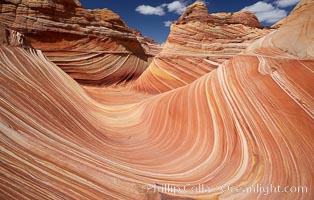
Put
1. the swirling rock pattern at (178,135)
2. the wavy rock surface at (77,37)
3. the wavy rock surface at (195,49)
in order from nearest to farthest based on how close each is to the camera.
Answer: the swirling rock pattern at (178,135), the wavy rock surface at (195,49), the wavy rock surface at (77,37)

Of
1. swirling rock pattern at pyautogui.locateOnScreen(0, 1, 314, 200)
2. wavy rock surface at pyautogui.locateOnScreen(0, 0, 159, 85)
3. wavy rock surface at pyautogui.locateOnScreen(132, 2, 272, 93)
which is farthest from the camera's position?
wavy rock surface at pyautogui.locateOnScreen(0, 0, 159, 85)

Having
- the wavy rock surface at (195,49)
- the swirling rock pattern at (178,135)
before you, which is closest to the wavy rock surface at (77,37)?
the wavy rock surface at (195,49)

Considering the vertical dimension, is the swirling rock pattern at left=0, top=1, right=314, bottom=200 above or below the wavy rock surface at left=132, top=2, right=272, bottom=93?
below

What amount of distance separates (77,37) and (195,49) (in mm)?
5659

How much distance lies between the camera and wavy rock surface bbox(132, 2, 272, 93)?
20.4 ft

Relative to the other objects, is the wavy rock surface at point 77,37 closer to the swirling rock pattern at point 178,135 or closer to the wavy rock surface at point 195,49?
the wavy rock surface at point 195,49

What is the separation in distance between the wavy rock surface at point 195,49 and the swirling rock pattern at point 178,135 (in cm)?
286

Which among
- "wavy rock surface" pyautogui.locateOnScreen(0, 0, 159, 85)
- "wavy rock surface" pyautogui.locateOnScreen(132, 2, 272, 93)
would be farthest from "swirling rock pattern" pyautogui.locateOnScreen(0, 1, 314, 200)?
"wavy rock surface" pyautogui.locateOnScreen(0, 0, 159, 85)

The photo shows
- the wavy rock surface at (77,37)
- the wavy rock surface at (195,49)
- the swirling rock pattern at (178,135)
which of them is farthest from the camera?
the wavy rock surface at (77,37)

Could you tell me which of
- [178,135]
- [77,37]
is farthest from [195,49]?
[77,37]

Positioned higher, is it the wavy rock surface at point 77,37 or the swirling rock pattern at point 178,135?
the wavy rock surface at point 77,37

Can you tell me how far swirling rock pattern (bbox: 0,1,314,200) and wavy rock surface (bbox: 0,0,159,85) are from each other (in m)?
6.23

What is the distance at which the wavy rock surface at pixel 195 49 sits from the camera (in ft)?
20.4

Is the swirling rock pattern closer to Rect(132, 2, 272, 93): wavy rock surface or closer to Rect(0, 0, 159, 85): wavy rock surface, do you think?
Rect(132, 2, 272, 93): wavy rock surface
